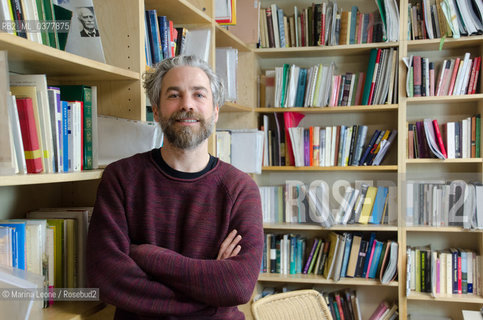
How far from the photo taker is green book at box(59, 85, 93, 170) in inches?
58.2

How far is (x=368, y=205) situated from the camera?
3.02m

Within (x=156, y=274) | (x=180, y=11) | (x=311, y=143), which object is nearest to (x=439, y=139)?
(x=311, y=143)

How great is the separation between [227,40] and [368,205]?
4.64 ft

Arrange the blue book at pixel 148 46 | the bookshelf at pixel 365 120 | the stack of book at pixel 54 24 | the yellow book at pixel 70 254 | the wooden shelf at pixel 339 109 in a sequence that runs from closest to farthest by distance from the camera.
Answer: the stack of book at pixel 54 24, the yellow book at pixel 70 254, the blue book at pixel 148 46, the bookshelf at pixel 365 120, the wooden shelf at pixel 339 109

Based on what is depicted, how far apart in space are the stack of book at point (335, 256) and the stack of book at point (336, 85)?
898 millimetres

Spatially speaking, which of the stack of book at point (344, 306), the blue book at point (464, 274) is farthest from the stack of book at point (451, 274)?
the stack of book at point (344, 306)

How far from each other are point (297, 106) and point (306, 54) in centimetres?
41

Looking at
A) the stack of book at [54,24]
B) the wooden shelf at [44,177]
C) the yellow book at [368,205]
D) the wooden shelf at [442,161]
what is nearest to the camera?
the wooden shelf at [44,177]

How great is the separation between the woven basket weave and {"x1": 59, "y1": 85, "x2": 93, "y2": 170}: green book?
935mm

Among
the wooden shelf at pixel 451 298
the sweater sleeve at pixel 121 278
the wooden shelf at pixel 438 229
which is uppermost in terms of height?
the sweater sleeve at pixel 121 278

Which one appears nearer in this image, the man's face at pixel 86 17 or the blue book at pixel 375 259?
the man's face at pixel 86 17

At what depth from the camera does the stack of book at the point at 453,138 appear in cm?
287

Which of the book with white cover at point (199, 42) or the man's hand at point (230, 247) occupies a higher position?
the book with white cover at point (199, 42)

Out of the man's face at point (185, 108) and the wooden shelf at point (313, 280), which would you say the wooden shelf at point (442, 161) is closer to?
the wooden shelf at point (313, 280)
